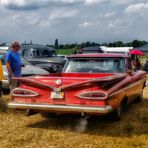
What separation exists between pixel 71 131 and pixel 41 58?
11.9 m

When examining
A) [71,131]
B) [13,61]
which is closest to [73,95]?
[71,131]

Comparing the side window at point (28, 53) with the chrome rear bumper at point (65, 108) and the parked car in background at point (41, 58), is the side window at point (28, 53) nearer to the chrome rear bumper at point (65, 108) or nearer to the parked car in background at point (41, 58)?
the parked car in background at point (41, 58)

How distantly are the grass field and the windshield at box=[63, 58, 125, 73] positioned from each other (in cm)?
109

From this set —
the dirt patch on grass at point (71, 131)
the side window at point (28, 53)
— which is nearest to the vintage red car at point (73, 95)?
the dirt patch on grass at point (71, 131)

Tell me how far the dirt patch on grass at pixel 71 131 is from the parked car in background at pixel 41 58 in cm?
877

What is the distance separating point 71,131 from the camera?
743cm

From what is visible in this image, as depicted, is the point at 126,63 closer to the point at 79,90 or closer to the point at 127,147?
the point at 79,90

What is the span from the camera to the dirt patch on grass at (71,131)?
656cm

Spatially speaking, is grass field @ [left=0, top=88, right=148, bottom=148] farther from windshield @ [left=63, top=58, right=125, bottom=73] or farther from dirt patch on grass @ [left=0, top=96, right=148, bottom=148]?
windshield @ [left=63, top=58, right=125, bottom=73]

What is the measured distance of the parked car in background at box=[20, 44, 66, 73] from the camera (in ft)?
58.1

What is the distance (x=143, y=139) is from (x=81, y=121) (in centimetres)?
178

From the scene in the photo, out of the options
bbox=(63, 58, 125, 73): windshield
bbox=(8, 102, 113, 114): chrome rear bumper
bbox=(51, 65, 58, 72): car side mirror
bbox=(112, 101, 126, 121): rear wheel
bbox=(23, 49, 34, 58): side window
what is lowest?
bbox=(51, 65, 58, 72): car side mirror

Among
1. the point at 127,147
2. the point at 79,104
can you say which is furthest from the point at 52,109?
the point at 127,147

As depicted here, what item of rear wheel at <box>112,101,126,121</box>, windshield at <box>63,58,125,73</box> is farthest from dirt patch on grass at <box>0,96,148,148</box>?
windshield at <box>63,58,125,73</box>
